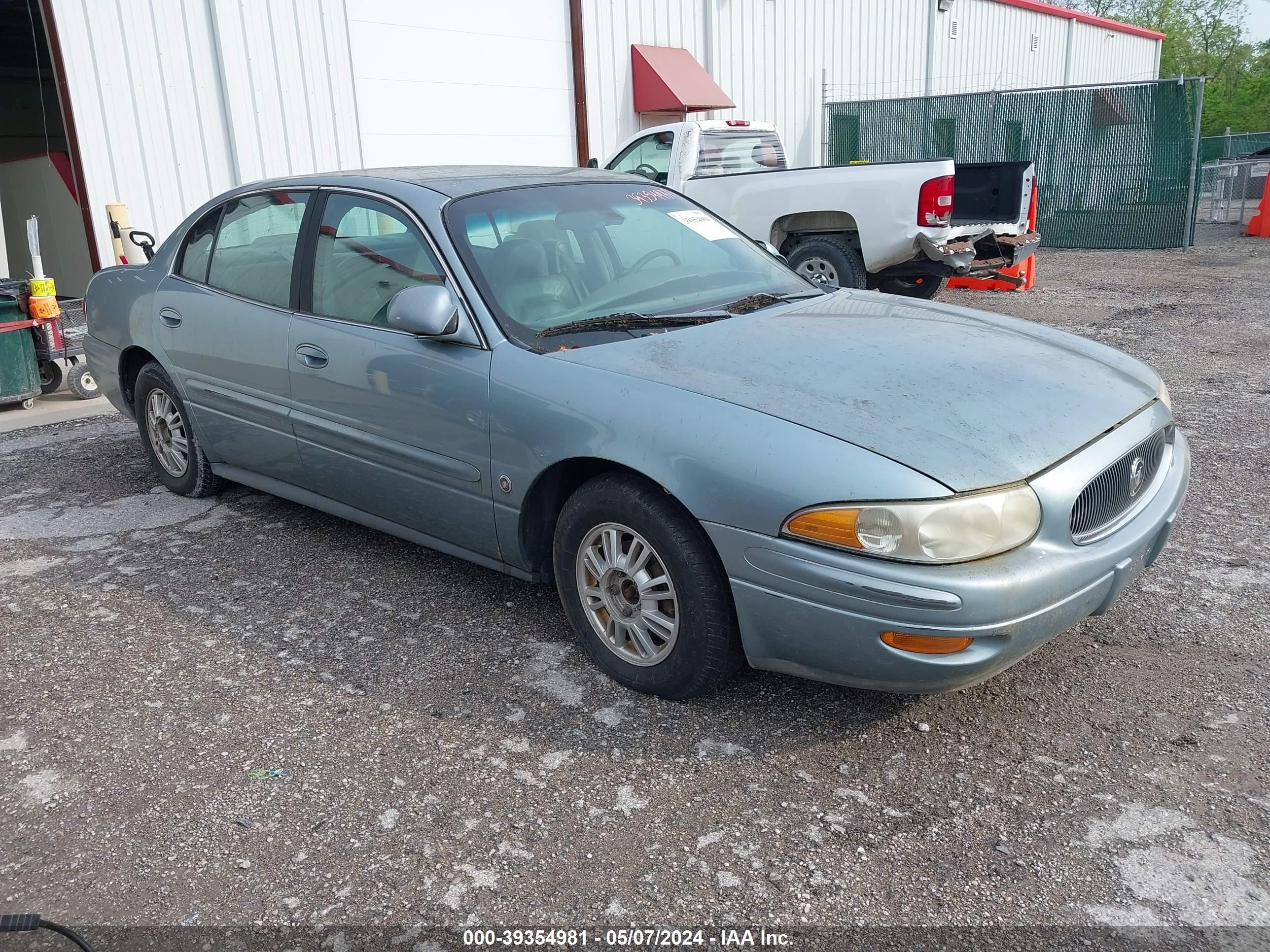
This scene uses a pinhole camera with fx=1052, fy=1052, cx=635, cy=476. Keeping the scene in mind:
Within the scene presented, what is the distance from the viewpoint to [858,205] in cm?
939

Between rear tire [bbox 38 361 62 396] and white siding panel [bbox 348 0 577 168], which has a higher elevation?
white siding panel [bbox 348 0 577 168]

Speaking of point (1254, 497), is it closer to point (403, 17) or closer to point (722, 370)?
point (722, 370)

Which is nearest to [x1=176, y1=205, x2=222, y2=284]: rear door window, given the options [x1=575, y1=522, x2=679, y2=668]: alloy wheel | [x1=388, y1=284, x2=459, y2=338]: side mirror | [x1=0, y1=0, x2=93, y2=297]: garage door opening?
[x1=388, y1=284, x2=459, y2=338]: side mirror

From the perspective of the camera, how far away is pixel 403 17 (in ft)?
37.9

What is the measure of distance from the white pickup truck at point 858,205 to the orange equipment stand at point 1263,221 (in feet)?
31.1

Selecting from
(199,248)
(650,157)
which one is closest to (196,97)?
(650,157)

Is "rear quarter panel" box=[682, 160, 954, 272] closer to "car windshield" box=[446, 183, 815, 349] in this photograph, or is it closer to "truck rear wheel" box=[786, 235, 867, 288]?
"truck rear wheel" box=[786, 235, 867, 288]

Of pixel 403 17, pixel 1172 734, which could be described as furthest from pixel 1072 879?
pixel 403 17

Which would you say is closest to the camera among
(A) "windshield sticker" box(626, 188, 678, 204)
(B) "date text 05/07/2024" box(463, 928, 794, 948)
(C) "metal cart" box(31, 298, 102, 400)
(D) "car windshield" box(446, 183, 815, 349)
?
(B) "date text 05/07/2024" box(463, 928, 794, 948)

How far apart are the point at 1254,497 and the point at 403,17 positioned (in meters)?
10.0

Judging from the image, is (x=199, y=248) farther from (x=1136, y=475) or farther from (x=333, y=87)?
(x=333, y=87)

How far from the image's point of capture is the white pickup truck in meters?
9.23

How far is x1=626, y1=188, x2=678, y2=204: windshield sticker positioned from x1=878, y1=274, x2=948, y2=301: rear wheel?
6294mm

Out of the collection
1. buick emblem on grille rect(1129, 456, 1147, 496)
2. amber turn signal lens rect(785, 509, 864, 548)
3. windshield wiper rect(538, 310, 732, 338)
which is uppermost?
windshield wiper rect(538, 310, 732, 338)
